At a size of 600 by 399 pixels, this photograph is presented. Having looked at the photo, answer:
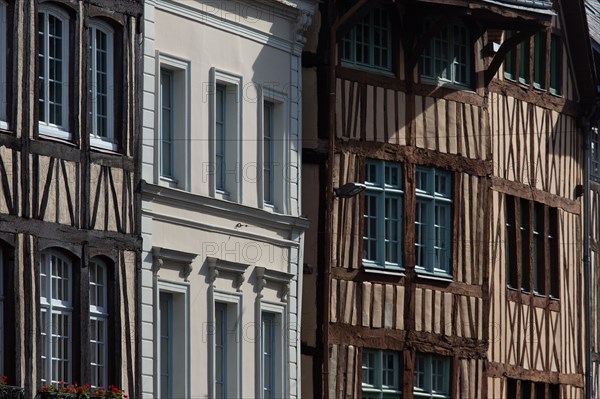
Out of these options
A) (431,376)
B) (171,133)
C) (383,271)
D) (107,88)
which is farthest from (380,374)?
(107,88)

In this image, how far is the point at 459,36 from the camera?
36688 mm

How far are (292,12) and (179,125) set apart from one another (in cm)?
325

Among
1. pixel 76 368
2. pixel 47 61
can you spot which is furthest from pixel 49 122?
pixel 76 368

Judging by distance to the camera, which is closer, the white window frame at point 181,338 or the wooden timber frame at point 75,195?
the wooden timber frame at point 75,195

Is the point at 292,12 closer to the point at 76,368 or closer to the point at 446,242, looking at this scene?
the point at 446,242

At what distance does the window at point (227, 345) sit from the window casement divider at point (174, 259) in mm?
1046

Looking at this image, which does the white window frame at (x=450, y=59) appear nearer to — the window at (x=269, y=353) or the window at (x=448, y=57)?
the window at (x=448, y=57)

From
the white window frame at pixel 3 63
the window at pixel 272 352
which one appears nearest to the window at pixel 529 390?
the window at pixel 272 352

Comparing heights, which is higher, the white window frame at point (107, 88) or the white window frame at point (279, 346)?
the white window frame at point (107, 88)

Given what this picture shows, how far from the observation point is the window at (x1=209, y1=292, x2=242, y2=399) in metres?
31.6

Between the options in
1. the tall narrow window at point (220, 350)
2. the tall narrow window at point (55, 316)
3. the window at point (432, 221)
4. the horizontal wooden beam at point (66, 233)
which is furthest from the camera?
the window at point (432, 221)

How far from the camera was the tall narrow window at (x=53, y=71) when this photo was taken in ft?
91.7

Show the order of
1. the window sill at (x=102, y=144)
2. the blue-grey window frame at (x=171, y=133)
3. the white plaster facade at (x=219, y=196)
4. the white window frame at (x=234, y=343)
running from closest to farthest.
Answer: the window sill at (x=102, y=144) < the white plaster facade at (x=219, y=196) < the blue-grey window frame at (x=171, y=133) < the white window frame at (x=234, y=343)

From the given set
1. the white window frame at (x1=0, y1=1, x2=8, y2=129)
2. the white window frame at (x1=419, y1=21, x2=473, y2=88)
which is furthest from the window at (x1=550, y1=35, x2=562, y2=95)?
Answer: the white window frame at (x1=0, y1=1, x2=8, y2=129)
